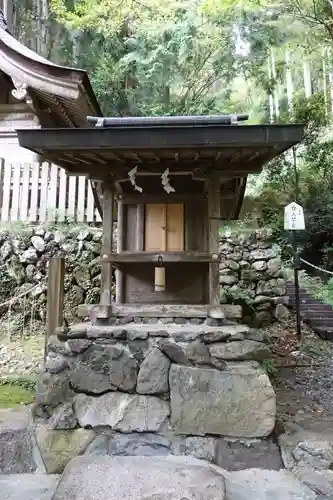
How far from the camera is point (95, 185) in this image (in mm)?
4840

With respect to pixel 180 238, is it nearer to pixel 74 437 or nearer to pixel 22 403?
pixel 74 437

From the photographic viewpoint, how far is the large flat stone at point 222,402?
11.5 feet

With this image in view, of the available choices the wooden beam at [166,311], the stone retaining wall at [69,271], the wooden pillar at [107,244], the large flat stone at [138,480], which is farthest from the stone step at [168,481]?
the stone retaining wall at [69,271]

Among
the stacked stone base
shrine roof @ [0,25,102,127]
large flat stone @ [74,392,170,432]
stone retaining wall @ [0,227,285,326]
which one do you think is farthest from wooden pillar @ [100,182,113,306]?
shrine roof @ [0,25,102,127]

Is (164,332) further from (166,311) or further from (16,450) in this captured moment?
(16,450)

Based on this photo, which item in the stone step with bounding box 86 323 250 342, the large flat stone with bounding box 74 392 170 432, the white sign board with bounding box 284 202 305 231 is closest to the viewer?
the large flat stone with bounding box 74 392 170 432

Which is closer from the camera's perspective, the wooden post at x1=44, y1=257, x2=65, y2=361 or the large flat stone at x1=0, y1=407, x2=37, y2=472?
the large flat stone at x1=0, y1=407, x2=37, y2=472

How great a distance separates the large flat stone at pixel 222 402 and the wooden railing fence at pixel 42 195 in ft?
16.5

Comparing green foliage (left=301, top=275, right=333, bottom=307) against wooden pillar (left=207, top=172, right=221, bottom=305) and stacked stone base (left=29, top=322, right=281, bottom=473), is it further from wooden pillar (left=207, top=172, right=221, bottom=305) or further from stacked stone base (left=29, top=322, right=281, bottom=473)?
stacked stone base (left=29, top=322, right=281, bottom=473)

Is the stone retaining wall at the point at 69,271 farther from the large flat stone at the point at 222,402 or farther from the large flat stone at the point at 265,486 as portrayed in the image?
the large flat stone at the point at 265,486

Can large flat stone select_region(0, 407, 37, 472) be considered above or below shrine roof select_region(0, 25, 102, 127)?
below

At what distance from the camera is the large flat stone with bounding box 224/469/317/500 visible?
303 centimetres

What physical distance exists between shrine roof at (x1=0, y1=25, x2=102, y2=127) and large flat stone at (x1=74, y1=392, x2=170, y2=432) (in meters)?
5.48

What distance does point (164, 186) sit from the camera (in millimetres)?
4008
